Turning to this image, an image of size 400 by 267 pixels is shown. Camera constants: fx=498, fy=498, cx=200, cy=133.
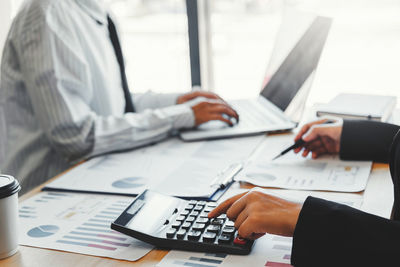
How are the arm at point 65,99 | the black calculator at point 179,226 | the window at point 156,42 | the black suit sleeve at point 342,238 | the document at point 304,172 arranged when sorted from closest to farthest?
the black suit sleeve at point 342,238 → the black calculator at point 179,226 → the document at point 304,172 → the arm at point 65,99 → the window at point 156,42

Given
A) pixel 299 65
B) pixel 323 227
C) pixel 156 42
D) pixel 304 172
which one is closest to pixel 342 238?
pixel 323 227

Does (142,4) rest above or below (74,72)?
above

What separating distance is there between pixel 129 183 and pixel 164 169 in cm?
11

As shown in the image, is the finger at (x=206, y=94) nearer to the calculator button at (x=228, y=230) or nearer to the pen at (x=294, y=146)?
the pen at (x=294, y=146)

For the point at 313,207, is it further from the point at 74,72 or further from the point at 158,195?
the point at 74,72

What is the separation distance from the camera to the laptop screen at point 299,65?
4.50 feet

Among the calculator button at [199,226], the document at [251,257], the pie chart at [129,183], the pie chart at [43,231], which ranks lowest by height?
the document at [251,257]

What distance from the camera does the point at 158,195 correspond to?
96cm

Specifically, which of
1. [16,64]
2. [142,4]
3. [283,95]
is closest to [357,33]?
[142,4]

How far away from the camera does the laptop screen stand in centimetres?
137

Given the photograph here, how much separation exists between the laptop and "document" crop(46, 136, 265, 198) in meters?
0.06

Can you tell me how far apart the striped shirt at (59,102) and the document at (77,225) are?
301 mm

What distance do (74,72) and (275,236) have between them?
2.61 ft

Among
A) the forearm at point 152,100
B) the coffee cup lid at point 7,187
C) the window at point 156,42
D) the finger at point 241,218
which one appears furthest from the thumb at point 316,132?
the window at point 156,42
